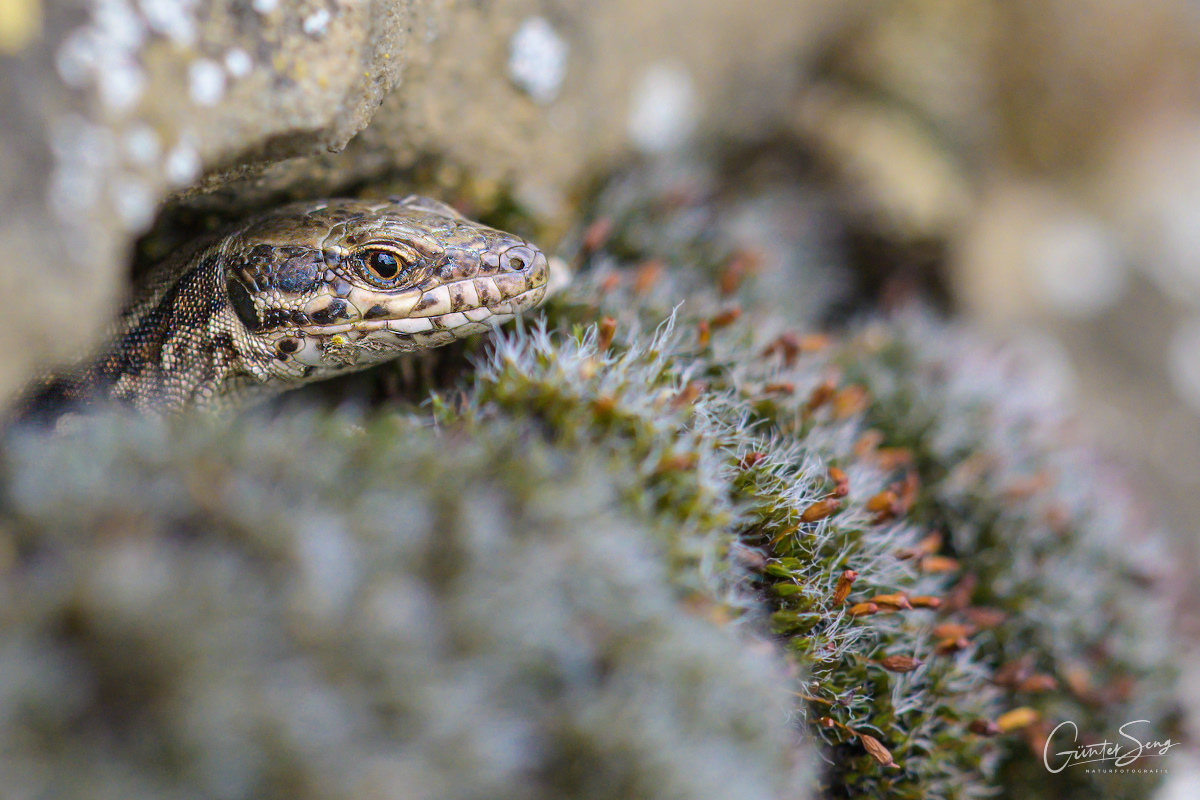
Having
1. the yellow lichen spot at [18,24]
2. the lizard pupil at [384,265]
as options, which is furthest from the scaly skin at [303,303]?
the yellow lichen spot at [18,24]

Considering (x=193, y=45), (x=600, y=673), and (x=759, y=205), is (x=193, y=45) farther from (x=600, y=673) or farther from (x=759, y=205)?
(x=759, y=205)

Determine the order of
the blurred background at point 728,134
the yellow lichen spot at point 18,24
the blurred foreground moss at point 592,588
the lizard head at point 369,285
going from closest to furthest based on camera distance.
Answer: the blurred foreground moss at point 592,588 < the yellow lichen spot at point 18,24 < the blurred background at point 728,134 < the lizard head at point 369,285

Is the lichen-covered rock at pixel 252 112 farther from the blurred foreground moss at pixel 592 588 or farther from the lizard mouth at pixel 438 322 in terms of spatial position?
the lizard mouth at pixel 438 322

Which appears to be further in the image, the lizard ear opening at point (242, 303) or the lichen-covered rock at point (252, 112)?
the lizard ear opening at point (242, 303)

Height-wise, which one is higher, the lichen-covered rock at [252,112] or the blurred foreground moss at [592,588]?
the lichen-covered rock at [252,112]

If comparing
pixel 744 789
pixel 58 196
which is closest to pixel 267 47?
pixel 58 196

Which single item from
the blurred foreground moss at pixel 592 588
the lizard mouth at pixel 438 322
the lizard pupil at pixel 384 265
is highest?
the lizard pupil at pixel 384 265

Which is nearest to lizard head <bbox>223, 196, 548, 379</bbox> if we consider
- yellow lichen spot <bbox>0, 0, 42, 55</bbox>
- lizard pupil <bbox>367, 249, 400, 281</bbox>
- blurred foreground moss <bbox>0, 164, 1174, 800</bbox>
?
lizard pupil <bbox>367, 249, 400, 281</bbox>

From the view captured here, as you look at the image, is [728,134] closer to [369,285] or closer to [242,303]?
[369,285]
